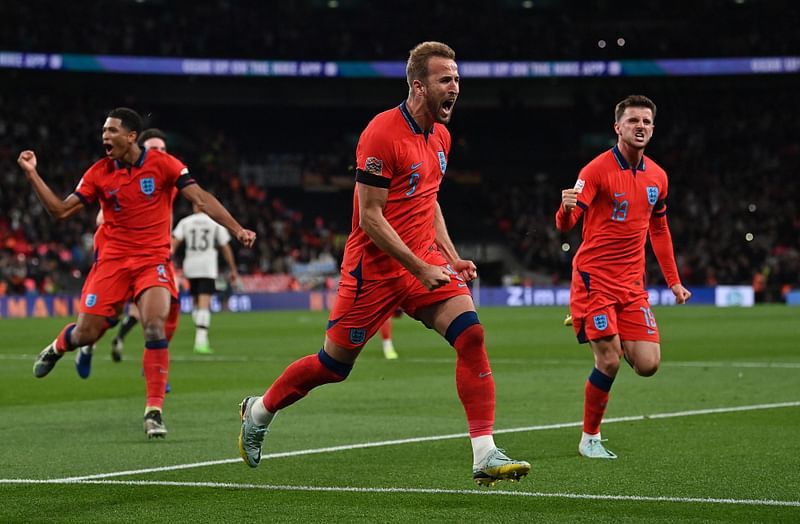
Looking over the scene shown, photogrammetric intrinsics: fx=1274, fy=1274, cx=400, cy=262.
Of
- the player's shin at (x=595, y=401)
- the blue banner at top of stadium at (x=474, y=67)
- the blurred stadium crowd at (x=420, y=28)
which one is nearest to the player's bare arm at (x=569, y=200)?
the player's shin at (x=595, y=401)

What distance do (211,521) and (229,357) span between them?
12.8 meters

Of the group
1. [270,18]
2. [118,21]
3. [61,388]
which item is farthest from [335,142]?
[61,388]

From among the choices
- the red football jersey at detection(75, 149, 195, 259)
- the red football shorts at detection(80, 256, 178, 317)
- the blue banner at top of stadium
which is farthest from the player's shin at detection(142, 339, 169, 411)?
the blue banner at top of stadium

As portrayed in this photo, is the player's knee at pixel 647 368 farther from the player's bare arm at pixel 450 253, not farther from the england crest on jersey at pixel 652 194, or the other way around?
the player's bare arm at pixel 450 253

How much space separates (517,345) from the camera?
21734mm

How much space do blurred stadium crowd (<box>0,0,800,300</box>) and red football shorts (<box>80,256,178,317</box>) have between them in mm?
29884

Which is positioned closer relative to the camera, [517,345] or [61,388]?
[61,388]

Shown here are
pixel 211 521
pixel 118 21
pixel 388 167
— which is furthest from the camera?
pixel 118 21

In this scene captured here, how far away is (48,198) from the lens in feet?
32.0

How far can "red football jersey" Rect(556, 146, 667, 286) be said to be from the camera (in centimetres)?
909

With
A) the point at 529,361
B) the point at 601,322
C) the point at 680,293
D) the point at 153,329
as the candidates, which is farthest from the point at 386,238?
the point at 529,361

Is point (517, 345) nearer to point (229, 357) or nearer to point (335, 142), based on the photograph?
point (229, 357)

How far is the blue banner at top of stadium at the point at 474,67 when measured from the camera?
46.8 meters

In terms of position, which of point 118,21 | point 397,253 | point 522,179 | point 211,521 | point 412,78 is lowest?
point 211,521
